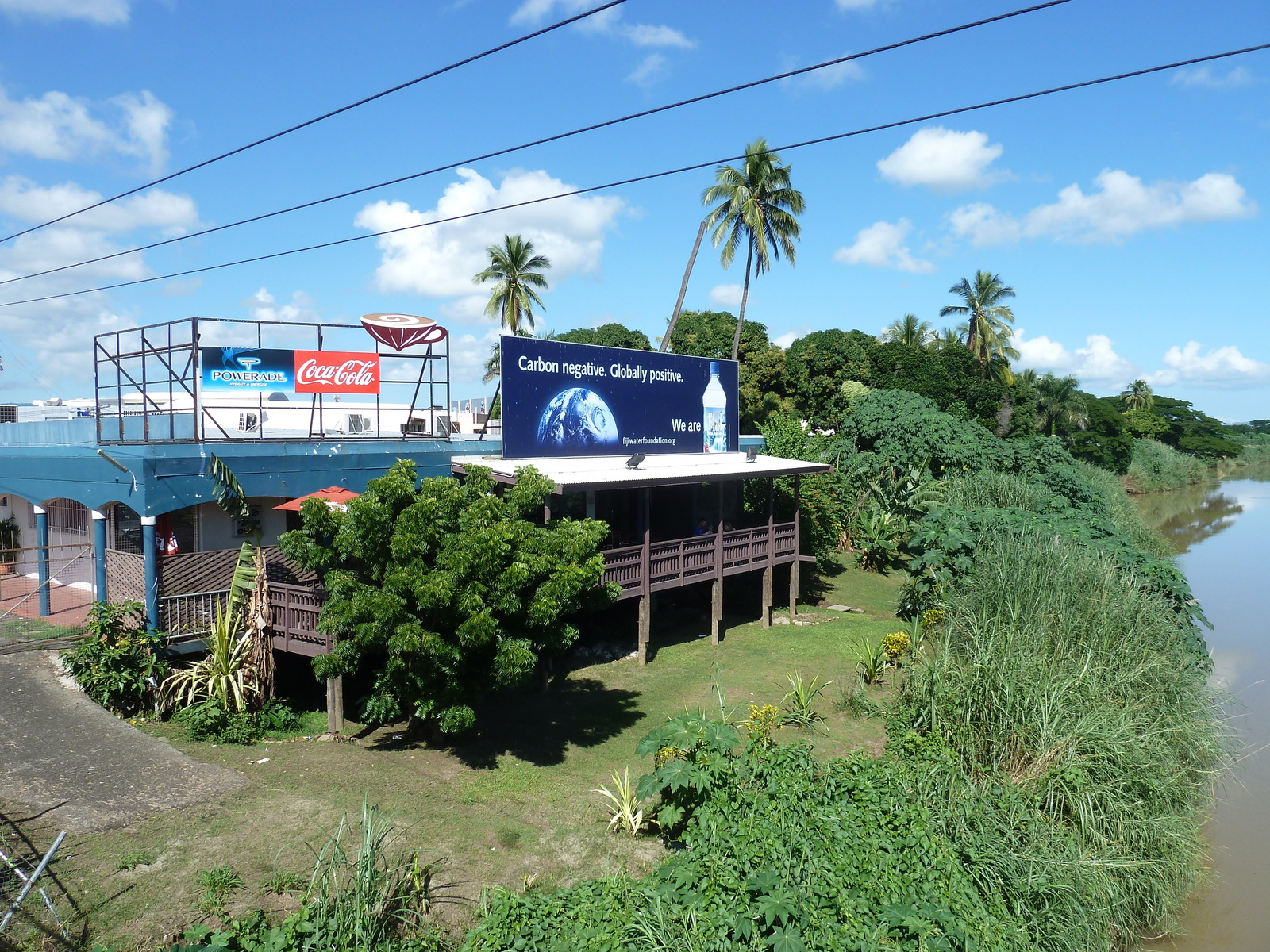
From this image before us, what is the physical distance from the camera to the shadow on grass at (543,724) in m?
11.6

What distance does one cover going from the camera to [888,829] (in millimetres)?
8039

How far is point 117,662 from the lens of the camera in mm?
11742

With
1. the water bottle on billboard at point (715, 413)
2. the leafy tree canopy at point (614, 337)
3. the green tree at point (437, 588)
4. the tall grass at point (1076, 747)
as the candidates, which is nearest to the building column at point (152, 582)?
the green tree at point (437, 588)

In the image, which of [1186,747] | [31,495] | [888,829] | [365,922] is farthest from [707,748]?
[31,495]

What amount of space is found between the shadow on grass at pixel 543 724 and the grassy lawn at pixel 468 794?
0.11ft

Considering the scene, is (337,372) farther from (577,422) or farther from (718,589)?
(718,589)

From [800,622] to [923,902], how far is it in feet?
40.6

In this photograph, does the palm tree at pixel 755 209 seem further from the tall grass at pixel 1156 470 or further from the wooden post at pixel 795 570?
the tall grass at pixel 1156 470

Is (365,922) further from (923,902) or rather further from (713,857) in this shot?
Answer: (923,902)

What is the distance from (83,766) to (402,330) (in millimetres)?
10497

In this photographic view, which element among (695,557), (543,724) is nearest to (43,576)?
(543,724)

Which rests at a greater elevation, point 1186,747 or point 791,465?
point 791,465

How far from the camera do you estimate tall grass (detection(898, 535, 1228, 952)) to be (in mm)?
8281

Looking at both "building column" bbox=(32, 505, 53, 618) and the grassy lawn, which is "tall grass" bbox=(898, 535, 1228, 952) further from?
"building column" bbox=(32, 505, 53, 618)
